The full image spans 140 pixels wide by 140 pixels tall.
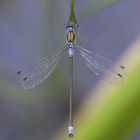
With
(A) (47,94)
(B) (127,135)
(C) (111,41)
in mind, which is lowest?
(B) (127,135)

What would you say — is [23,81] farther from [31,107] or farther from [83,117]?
[83,117]

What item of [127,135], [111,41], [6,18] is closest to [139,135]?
[127,135]

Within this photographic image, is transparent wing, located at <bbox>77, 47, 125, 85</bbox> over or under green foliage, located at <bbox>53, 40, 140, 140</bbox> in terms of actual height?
over

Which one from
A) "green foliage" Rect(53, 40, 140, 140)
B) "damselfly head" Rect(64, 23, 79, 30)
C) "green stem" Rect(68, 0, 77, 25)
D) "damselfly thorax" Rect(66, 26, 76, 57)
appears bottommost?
"green foliage" Rect(53, 40, 140, 140)

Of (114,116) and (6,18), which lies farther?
(6,18)

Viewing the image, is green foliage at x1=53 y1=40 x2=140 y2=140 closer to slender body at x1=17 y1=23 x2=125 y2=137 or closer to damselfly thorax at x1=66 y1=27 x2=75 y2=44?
slender body at x1=17 y1=23 x2=125 y2=137

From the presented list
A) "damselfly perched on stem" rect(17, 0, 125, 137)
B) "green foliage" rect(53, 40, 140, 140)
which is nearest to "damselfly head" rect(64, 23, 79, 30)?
"damselfly perched on stem" rect(17, 0, 125, 137)

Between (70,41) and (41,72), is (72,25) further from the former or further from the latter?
(41,72)
